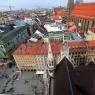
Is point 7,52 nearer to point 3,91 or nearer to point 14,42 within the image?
point 14,42

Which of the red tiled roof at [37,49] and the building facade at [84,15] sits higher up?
the building facade at [84,15]

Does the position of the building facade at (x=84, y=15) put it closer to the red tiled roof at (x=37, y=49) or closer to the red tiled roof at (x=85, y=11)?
the red tiled roof at (x=85, y=11)

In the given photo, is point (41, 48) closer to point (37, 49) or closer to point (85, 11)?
point (37, 49)

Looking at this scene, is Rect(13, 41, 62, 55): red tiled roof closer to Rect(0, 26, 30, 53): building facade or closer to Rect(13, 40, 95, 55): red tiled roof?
Rect(13, 40, 95, 55): red tiled roof

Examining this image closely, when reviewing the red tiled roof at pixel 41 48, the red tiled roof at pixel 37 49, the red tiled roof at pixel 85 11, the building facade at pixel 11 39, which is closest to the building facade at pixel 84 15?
the red tiled roof at pixel 85 11

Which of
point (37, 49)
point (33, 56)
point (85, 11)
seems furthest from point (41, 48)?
point (85, 11)

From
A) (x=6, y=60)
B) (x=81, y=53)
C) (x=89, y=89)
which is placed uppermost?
(x=89, y=89)

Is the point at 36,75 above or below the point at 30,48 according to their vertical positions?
below

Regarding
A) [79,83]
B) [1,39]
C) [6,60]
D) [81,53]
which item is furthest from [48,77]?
[1,39]

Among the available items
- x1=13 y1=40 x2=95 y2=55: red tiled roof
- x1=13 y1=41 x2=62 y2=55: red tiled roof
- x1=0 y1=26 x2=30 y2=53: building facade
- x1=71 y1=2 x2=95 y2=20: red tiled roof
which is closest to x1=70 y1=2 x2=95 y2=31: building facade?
x1=71 y1=2 x2=95 y2=20: red tiled roof
